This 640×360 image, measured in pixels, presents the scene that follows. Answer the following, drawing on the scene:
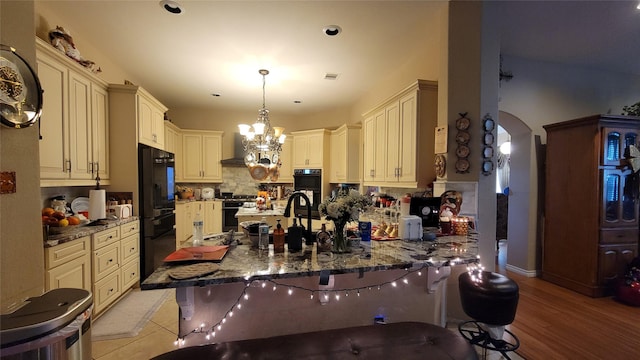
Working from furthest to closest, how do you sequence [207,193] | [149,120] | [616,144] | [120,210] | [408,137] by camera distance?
[207,193]
[149,120]
[616,144]
[120,210]
[408,137]

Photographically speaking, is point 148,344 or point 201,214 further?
point 201,214

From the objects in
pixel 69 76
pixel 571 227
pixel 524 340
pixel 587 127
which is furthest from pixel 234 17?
pixel 571 227

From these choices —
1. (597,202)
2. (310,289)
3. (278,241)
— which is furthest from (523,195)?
(278,241)

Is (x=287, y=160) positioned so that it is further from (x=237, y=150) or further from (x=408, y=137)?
(x=408, y=137)

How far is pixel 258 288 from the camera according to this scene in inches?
63.7

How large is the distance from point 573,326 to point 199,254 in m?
3.55

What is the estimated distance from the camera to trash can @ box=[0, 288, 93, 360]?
1.10 metres


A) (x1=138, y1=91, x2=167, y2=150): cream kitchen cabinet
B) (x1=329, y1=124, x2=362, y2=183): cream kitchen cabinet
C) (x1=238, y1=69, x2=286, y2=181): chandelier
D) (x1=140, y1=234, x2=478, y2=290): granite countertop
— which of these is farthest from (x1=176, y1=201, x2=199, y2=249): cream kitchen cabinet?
(x1=140, y1=234, x2=478, y2=290): granite countertop

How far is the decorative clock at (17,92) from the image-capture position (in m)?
1.54

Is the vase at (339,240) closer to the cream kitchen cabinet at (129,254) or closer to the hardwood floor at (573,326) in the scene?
the hardwood floor at (573,326)

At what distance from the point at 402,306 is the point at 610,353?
1911mm

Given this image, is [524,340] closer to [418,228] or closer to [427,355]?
[418,228]

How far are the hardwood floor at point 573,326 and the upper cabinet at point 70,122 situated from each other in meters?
4.50

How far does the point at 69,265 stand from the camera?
2180 millimetres
